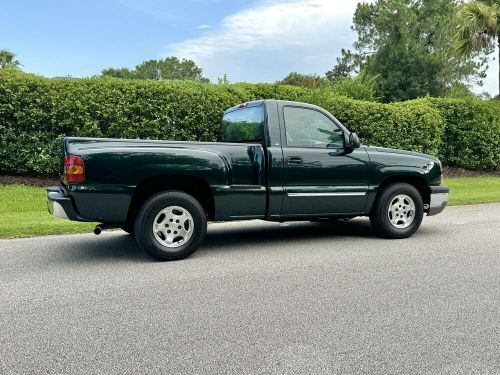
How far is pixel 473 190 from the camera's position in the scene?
15.0 m

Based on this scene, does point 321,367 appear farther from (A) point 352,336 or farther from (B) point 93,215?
(B) point 93,215

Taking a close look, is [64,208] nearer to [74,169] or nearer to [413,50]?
[74,169]

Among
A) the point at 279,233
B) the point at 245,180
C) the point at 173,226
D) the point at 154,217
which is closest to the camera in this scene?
the point at 154,217

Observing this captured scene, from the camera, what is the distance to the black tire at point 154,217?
5824mm

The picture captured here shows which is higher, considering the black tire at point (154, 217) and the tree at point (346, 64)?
the tree at point (346, 64)

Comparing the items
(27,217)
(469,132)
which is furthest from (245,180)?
(469,132)

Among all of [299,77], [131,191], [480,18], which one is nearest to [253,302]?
[131,191]

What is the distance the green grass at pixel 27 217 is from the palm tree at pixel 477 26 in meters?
18.2

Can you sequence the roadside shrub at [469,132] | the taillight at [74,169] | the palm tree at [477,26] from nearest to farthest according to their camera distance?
the taillight at [74,169], the roadside shrub at [469,132], the palm tree at [477,26]

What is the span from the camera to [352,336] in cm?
371

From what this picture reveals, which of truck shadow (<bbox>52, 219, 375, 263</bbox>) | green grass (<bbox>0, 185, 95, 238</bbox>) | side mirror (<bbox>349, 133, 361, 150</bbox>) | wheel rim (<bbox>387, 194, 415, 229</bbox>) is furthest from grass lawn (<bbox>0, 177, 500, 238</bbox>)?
wheel rim (<bbox>387, 194, 415, 229</bbox>)

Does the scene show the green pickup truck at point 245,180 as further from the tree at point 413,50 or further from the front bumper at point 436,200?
the tree at point 413,50

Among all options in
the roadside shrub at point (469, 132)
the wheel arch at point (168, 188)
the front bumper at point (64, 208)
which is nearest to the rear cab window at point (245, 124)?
the wheel arch at point (168, 188)

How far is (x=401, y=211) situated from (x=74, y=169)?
4563mm
